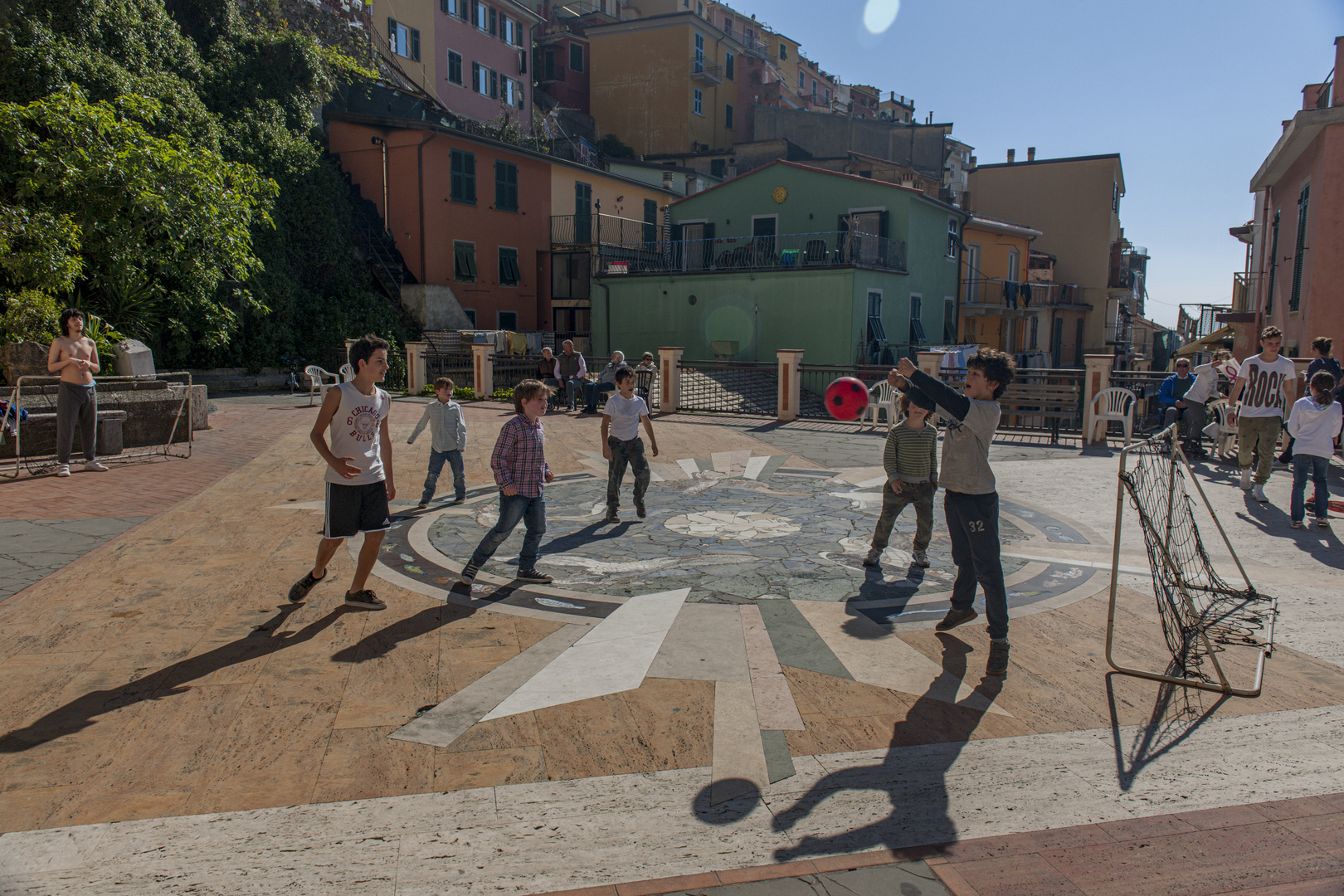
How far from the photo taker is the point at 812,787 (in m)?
3.39

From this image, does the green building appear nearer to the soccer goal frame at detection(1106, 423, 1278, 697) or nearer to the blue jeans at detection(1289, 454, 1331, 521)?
the blue jeans at detection(1289, 454, 1331, 521)

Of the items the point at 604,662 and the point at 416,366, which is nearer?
the point at 604,662

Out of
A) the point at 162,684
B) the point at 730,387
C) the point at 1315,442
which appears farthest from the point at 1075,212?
the point at 162,684

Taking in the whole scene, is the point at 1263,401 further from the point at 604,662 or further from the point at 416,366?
the point at 416,366

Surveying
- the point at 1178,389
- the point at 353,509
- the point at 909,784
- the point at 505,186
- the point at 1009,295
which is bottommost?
the point at 909,784

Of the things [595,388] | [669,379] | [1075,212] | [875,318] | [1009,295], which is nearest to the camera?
[595,388]

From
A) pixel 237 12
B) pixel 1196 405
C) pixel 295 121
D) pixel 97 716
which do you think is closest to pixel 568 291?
pixel 295 121

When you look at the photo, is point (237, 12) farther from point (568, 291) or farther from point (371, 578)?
point (371, 578)

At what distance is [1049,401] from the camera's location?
14.9m

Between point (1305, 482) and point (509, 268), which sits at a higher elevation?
point (509, 268)

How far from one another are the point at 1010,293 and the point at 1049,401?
22456mm

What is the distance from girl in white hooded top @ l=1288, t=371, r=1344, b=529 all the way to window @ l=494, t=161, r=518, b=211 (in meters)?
26.6

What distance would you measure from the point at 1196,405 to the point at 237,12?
93.2 feet

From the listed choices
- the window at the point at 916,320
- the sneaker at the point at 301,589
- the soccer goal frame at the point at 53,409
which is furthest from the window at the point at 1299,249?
the soccer goal frame at the point at 53,409
